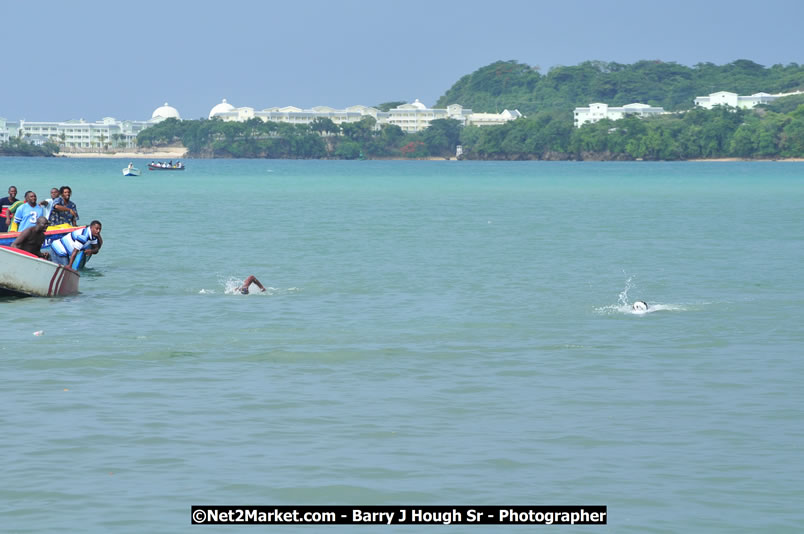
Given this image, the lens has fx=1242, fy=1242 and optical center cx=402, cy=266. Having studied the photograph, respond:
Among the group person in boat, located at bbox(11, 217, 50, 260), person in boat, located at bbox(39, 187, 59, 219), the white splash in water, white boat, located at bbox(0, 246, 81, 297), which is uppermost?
person in boat, located at bbox(39, 187, 59, 219)

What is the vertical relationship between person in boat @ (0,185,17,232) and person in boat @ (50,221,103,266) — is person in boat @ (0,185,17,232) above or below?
above

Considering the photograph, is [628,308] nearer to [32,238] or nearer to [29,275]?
[29,275]

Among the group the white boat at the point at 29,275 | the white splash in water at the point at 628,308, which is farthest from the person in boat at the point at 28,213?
the white splash in water at the point at 628,308

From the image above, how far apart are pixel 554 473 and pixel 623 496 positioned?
81 cm

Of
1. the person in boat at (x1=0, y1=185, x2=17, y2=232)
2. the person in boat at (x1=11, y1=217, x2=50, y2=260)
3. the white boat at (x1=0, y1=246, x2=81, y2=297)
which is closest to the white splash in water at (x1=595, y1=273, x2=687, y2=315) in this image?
the white boat at (x1=0, y1=246, x2=81, y2=297)

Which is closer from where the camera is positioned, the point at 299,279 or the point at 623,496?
the point at 623,496

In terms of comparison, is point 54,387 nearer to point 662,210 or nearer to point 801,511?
point 801,511

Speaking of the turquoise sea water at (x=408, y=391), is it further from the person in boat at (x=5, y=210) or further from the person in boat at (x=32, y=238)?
the person in boat at (x=5, y=210)

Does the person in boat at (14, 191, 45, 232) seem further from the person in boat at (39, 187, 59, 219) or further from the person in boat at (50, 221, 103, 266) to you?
the person in boat at (39, 187, 59, 219)

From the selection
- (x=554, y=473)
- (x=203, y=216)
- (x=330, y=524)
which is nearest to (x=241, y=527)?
(x=330, y=524)

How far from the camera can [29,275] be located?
22.6 meters

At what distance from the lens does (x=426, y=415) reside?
45.4 feet

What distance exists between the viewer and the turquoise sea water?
36.4 feet

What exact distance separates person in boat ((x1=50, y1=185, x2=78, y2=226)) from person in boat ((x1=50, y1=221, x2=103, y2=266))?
220cm
